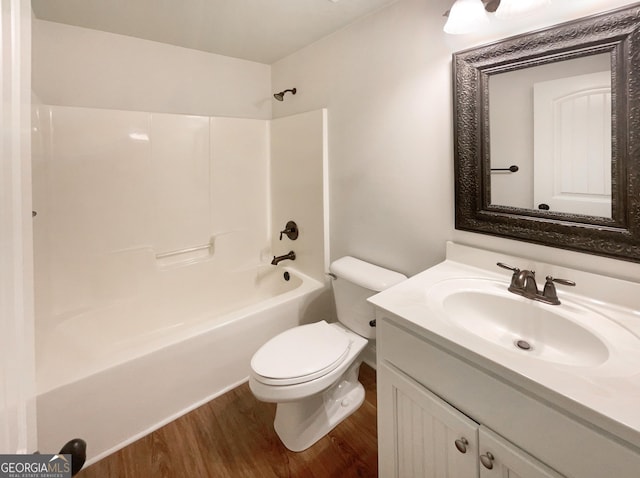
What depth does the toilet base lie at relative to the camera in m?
1.50

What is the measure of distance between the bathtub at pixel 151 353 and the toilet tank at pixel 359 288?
409 mm

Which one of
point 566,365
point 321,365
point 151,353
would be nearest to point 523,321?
point 566,365

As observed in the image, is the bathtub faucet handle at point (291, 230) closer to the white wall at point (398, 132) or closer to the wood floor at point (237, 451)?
the white wall at point (398, 132)

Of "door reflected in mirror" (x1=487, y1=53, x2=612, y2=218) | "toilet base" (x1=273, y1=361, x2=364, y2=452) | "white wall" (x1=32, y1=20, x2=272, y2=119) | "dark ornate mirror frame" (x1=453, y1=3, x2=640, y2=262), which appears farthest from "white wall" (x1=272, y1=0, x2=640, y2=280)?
"toilet base" (x1=273, y1=361, x2=364, y2=452)

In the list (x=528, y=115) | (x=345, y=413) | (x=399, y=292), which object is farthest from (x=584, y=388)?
(x=345, y=413)

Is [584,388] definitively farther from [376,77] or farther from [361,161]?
[376,77]

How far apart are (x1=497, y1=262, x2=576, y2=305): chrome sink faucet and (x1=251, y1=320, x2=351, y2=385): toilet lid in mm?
805

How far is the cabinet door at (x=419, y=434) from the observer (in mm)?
883

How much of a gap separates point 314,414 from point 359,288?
27.0 inches

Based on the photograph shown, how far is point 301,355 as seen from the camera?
146 centimetres

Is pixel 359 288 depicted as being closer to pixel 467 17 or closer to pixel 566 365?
pixel 566 365

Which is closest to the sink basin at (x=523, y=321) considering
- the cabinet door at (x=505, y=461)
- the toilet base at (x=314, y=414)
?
the cabinet door at (x=505, y=461)

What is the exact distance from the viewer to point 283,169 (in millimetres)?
2490

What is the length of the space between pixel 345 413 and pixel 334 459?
0.85 ft
